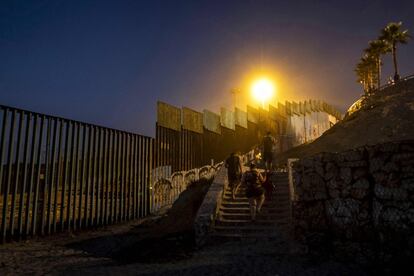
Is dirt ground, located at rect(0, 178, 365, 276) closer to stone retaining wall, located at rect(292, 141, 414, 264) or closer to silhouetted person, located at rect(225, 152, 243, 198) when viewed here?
stone retaining wall, located at rect(292, 141, 414, 264)

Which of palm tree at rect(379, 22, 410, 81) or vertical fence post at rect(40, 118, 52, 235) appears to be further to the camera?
palm tree at rect(379, 22, 410, 81)

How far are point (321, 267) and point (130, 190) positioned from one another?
8.20 meters

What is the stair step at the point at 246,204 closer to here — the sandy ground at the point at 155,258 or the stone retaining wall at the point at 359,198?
the sandy ground at the point at 155,258

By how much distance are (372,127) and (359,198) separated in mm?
25875

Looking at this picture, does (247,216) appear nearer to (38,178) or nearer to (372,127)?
(38,178)

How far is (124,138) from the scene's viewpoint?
485 inches

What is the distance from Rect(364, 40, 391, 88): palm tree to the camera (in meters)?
50.8

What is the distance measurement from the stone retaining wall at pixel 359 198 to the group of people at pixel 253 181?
7.33 ft

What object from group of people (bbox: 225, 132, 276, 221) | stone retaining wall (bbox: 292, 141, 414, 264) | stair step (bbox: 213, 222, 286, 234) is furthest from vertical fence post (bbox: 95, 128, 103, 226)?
stone retaining wall (bbox: 292, 141, 414, 264)

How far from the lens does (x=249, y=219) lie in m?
9.38

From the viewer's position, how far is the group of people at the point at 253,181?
9.25 meters

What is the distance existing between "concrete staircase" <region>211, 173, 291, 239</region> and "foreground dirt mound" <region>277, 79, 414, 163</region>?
12.8 metres

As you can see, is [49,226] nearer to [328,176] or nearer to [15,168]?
[15,168]

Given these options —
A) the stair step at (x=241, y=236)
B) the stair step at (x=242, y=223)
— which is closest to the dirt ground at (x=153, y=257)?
the stair step at (x=241, y=236)
